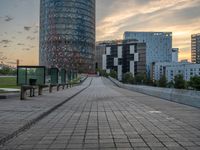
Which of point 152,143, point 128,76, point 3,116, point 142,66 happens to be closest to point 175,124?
point 152,143

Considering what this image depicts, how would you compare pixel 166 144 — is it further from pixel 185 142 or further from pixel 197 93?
pixel 197 93

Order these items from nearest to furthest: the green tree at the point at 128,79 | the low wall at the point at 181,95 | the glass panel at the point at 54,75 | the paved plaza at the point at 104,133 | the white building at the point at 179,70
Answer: the paved plaza at the point at 104,133, the low wall at the point at 181,95, the glass panel at the point at 54,75, the green tree at the point at 128,79, the white building at the point at 179,70

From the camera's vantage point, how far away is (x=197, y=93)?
16422mm

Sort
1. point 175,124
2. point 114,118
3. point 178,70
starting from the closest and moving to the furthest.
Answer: point 175,124, point 114,118, point 178,70

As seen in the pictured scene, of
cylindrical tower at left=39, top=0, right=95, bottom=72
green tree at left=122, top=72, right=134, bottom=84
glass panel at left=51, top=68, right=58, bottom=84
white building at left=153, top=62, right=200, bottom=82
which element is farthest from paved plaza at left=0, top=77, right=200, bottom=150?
white building at left=153, top=62, right=200, bottom=82

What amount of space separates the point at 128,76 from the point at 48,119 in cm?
14754

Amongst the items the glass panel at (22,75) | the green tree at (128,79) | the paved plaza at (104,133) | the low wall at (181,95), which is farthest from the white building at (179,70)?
the paved plaza at (104,133)

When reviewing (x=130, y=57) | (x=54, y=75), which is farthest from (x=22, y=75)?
(x=130, y=57)

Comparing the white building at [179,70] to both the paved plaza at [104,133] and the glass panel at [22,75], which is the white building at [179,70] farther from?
the paved plaza at [104,133]

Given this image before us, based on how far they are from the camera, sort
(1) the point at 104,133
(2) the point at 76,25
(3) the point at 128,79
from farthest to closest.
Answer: (2) the point at 76,25 → (3) the point at 128,79 → (1) the point at 104,133

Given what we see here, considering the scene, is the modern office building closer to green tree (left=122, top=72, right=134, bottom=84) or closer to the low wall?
green tree (left=122, top=72, right=134, bottom=84)

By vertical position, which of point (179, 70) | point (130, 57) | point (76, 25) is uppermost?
point (76, 25)

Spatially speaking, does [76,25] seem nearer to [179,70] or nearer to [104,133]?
[179,70]

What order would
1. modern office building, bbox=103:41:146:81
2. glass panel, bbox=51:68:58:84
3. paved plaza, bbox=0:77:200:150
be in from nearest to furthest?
paved plaza, bbox=0:77:200:150 < glass panel, bbox=51:68:58:84 < modern office building, bbox=103:41:146:81
